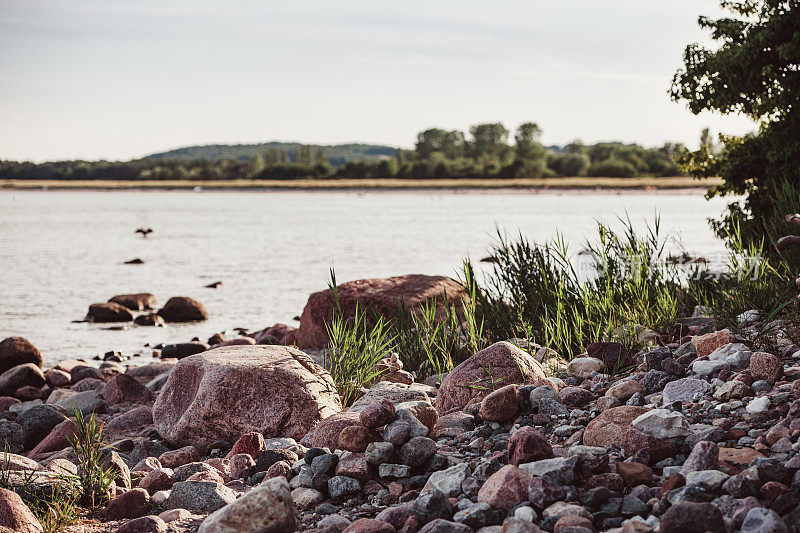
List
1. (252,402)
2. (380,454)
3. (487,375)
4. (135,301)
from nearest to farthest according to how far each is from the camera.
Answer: (380,454) < (487,375) < (252,402) < (135,301)

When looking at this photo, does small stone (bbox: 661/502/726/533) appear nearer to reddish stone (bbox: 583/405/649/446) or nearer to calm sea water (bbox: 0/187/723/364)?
reddish stone (bbox: 583/405/649/446)

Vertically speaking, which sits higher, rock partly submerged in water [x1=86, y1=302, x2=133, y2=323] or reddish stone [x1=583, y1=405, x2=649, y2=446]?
reddish stone [x1=583, y1=405, x2=649, y2=446]

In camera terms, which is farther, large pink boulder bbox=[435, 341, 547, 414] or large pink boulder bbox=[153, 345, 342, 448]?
large pink boulder bbox=[153, 345, 342, 448]

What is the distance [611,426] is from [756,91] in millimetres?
8817

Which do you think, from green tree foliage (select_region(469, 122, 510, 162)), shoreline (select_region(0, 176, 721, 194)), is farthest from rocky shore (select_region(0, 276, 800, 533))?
green tree foliage (select_region(469, 122, 510, 162))

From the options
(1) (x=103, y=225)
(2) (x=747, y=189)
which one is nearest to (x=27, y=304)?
(2) (x=747, y=189)

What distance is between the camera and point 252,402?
6.11 m

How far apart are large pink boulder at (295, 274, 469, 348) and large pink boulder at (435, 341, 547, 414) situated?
3.91 metres

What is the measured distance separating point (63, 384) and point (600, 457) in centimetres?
816

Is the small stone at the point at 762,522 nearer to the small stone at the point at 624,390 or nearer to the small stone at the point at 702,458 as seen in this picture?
the small stone at the point at 702,458

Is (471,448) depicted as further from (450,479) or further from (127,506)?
(127,506)

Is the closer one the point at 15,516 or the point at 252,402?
the point at 15,516

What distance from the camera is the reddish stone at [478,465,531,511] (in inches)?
143

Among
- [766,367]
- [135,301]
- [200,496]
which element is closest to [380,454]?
[200,496]
